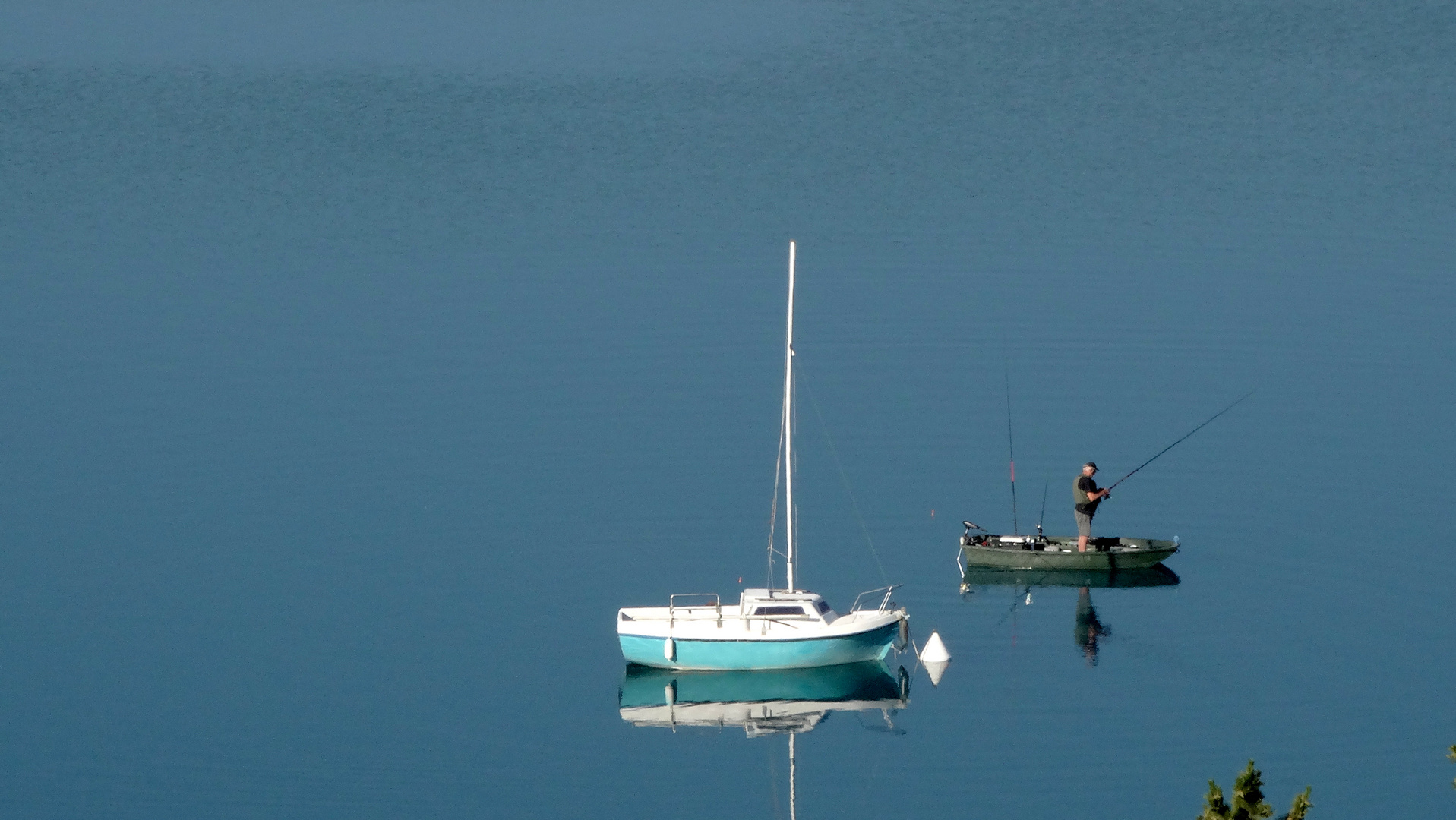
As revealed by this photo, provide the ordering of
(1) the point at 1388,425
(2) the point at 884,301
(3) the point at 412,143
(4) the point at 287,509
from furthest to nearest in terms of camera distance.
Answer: (3) the point at 412,143 < (2) the point at 884,301 < (1) the point at 1388,425 < (4) the point at 287,509

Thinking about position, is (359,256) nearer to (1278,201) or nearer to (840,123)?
(840,123)

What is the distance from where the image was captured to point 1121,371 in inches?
1833

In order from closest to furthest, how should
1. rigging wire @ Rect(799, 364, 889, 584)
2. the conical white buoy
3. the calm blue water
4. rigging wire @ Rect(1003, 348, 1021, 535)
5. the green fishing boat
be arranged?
the calm blue water, the conical white buoy, the green fishing boat, rigging wire @ Rect(799, 364, 889, 584), rigging wire @ Rect(1003, 348, 1021, 535)

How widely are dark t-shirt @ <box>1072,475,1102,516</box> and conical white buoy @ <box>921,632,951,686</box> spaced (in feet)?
15.5

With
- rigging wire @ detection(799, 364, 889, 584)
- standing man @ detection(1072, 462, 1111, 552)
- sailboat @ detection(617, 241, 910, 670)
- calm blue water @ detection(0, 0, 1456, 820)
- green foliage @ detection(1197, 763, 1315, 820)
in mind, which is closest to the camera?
green foliage @ detection(1197, 763, 1315, 820)

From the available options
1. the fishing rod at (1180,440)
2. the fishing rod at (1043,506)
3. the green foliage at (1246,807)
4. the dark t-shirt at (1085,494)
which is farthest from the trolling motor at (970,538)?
the green foliage at (1246,807)

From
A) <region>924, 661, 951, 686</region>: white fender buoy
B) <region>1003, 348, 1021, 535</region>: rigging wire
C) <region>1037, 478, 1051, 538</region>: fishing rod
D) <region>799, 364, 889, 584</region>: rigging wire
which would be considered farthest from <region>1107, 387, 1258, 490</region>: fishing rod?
<region>924, 661, 951, 686</region>: white fender buoy

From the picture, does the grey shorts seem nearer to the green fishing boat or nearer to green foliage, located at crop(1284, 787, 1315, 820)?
the green fishing boat

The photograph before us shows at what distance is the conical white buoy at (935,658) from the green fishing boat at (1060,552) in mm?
3609

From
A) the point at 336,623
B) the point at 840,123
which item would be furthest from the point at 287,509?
the point at 840,123

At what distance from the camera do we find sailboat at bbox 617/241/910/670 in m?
32.7

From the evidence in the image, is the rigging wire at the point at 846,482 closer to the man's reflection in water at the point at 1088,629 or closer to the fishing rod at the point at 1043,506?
the fishing rod at the point at 1043,506

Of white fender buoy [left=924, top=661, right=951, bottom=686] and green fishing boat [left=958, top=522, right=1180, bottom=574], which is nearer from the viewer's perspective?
white fender buoy [left=924, top=661, right=951, bottom=686]

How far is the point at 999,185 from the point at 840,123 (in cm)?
640
